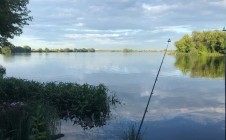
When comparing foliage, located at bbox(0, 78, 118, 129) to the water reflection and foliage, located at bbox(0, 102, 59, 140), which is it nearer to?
the water reflection

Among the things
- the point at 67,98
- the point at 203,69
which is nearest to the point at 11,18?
the point at 67,98

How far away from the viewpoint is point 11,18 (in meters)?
37.6

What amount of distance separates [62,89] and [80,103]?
211 centimetres

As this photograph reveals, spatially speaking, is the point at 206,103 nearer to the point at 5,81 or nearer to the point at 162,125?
the point at 162,125

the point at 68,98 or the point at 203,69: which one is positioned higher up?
the point at 68,98

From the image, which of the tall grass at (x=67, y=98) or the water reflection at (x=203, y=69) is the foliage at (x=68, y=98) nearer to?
the tall grass at (x=67, y=98)

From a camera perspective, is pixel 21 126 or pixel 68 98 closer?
pixel 21 126

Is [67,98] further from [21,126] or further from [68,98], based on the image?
[21,126]

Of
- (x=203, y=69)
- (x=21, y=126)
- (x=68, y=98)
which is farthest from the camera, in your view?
(x=203, y=69)

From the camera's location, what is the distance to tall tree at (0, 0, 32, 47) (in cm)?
3413

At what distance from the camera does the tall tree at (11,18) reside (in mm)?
34134

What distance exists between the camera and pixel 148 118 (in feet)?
68.2

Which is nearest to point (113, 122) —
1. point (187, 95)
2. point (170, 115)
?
point (170, 115)

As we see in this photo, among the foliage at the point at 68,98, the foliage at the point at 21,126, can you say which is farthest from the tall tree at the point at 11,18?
the foliage at the point at 21,126
